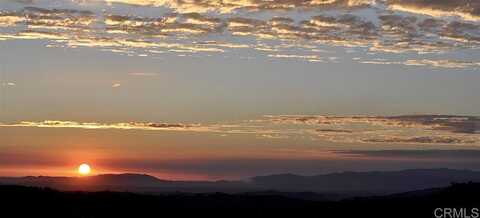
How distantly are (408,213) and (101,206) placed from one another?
23.5 m

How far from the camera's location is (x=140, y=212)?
2416 inches

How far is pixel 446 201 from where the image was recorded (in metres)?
62.8

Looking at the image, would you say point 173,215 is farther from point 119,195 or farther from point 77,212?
point 119,195

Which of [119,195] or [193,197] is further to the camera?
[193,197]

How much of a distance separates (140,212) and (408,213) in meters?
20.0

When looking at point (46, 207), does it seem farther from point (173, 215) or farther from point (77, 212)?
point (173, 215)

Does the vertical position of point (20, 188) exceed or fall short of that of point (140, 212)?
it exceeds it

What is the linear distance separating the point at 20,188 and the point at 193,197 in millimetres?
16302

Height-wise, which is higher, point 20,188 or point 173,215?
point 20,188

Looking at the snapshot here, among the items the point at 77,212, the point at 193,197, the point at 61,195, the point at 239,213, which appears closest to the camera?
the point at 77,212

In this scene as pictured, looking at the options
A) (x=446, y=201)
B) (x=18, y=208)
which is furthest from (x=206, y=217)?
(x=446, y=201)

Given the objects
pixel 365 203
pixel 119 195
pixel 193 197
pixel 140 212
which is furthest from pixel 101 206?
pixel 365 203

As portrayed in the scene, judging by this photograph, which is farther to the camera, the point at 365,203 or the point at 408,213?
the point at 365,203

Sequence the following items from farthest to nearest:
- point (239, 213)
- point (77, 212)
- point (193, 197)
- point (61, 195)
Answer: point (193, 197) < point (61, 195) < point (239, 213) < point (77, 212)
